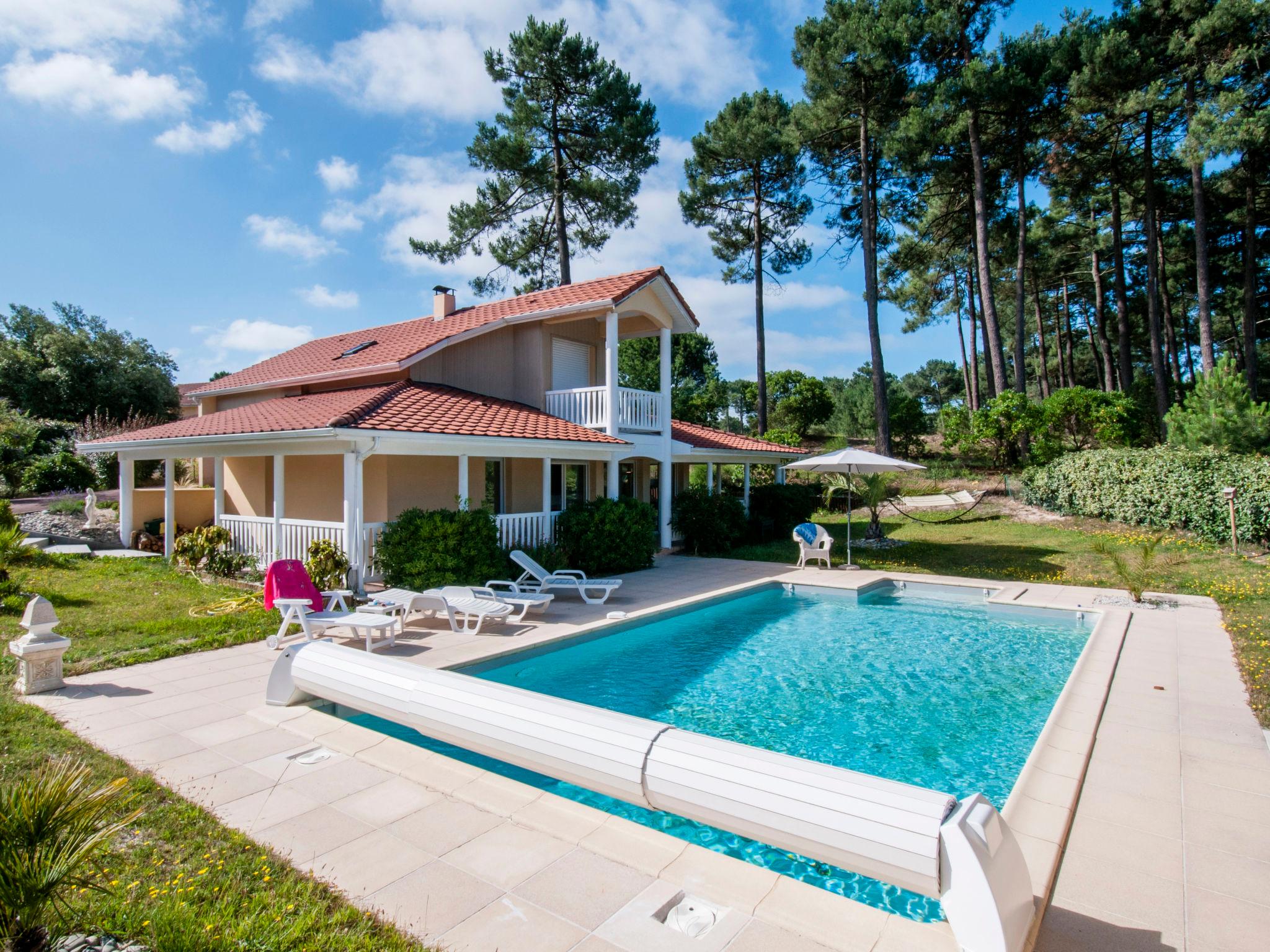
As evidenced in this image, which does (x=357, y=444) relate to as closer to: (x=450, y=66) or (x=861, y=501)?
(x=450, y=66)

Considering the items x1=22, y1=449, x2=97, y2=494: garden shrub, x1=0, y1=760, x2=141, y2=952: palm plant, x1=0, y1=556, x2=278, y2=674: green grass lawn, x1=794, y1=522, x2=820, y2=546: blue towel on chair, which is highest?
x1=22, y1=449, x2=97, y2=494: garden shrub

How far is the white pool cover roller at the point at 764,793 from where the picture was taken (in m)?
2.93

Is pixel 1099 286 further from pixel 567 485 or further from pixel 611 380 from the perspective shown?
pixel 567 485

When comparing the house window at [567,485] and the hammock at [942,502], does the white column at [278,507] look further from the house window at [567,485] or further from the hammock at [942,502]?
the hammock at [942,502]

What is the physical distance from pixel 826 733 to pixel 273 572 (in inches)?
301

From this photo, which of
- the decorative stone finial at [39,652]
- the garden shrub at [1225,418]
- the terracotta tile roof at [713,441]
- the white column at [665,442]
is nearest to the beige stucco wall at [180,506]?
the decorative stone finial at [39,652]

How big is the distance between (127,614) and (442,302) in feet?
44.0

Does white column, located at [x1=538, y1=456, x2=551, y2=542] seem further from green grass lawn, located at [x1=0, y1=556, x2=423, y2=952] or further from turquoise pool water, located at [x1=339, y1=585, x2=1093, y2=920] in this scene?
green grass lawn, located at [x1=0, y1=556, x2=423, y2=952]

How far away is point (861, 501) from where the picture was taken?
88.3 ft

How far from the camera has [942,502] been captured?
26.2 metres

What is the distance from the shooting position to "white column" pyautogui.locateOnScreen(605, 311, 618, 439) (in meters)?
16.5

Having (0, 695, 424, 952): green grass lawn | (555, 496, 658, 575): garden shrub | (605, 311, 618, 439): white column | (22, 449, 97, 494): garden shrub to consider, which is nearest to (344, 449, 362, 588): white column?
(555, 496, 658, 575): garden shrub

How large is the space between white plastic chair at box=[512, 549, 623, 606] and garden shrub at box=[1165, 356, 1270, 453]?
17.5 metres

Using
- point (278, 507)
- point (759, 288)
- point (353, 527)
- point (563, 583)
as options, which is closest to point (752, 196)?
point (759, 288)
